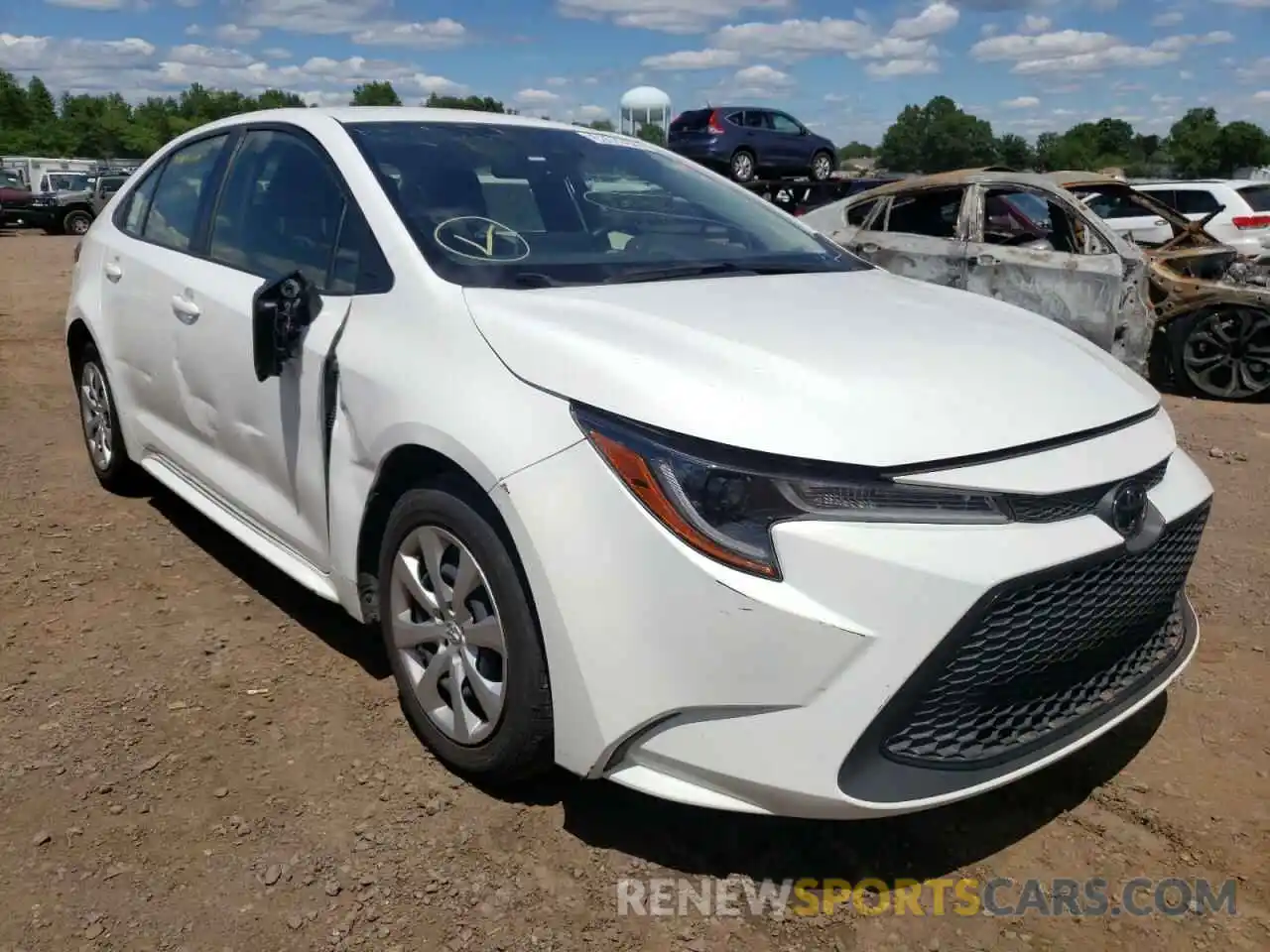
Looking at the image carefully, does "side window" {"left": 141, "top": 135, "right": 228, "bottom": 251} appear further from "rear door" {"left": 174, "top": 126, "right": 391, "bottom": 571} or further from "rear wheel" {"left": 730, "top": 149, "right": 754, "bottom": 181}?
"rear wheel" {"left": 730, "top": 149, "right": 754, "bottom": 181}

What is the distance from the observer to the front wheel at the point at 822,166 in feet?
66.0

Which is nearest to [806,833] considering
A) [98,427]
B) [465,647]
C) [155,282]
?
[465,647]

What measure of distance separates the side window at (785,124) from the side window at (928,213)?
1093cm

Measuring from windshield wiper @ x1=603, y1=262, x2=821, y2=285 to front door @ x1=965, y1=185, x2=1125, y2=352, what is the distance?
4.89 meters

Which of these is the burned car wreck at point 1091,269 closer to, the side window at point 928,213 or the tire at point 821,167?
the side window at point 928,213

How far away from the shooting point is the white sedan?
2025mm

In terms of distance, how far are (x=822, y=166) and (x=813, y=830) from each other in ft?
63.4

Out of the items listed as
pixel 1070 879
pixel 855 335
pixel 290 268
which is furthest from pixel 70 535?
pixel 1070 879

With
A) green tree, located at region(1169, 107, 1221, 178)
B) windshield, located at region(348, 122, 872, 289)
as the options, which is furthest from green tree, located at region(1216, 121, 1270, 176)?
windshield, located at region(348, 122, 872, 289)

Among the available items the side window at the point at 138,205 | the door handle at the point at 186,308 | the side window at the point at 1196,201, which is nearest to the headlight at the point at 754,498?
the door handle at the point at 186,308

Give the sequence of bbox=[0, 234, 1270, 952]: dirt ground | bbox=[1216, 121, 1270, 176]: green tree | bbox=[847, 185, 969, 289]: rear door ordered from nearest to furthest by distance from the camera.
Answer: bbox=[0, 234, 1270, 952]: dirt ground, bbox=[847, 185, 969, 289]: rear door, bbox=[1216, 121, 1270, 176]: green tree

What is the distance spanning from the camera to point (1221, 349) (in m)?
8.10

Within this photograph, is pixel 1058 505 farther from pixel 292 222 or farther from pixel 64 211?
pixel 64 211

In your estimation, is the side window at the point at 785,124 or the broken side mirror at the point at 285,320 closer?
the broken side mirror at the point at 285,320
